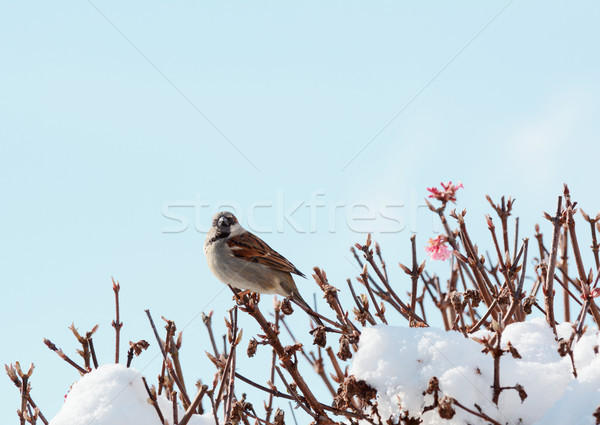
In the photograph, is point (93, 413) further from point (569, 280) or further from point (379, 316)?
point (569, 280)

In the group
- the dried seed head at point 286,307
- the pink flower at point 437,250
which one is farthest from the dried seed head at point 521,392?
the pink flower at point 437,250

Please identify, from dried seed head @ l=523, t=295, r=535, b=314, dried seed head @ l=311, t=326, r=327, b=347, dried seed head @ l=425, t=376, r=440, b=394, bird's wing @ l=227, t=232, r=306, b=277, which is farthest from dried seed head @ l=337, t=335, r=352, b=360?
bird's wing @ l=227, t=232, r=306, b=277

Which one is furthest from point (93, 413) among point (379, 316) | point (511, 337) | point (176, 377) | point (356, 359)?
point (511, 337)

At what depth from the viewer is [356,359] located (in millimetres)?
2422

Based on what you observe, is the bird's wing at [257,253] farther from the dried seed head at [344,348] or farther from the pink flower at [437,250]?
the dried seed head at [344,348]

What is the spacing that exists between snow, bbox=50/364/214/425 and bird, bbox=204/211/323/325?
8.58ft

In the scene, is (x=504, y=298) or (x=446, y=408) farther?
(x=504, y=298)

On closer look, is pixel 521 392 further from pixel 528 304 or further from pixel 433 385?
pixel 528 304

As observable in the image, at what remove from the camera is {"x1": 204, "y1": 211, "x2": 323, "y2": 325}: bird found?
5.52 metres

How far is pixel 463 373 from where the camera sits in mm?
2258

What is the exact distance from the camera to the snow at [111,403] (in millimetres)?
2693

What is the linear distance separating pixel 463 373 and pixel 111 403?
5.25 ft

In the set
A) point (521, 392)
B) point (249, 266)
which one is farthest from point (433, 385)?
point (249, 266)

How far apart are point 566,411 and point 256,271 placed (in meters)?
3.69
